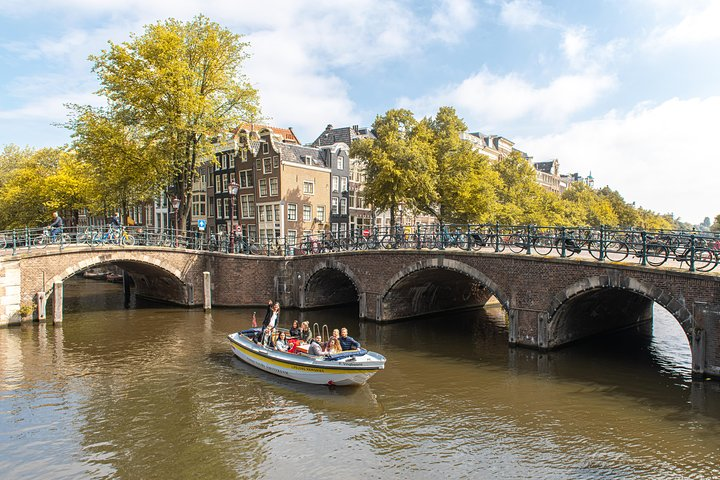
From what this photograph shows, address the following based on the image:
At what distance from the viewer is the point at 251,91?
3444 centimetres

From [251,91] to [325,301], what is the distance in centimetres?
1476

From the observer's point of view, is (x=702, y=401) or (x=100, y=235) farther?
(x=100, y=235)

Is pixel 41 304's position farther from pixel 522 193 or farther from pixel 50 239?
pixel 522 193

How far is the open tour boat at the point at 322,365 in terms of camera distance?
15781 mm

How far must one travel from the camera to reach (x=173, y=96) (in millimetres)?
31422

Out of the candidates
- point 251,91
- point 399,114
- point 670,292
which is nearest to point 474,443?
point 670,292

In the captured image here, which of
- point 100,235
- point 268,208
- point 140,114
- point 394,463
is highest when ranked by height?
point 140,114

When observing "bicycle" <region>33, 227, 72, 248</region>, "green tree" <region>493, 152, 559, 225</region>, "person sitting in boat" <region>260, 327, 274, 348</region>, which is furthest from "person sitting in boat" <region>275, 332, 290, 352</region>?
"green tree" <region>493, 152, 559, 225</region>

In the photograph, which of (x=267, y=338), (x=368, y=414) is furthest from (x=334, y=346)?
(x=368, y=414)

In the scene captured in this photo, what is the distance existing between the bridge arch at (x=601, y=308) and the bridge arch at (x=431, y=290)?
8.10 feet

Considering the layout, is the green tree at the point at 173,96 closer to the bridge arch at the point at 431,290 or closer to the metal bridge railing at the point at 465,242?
the metal bridge railing at the point at 465,242

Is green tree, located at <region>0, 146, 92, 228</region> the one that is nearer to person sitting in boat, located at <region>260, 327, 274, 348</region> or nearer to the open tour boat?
person sitting in boat, located at <region>260, 327, 274, 348</region>

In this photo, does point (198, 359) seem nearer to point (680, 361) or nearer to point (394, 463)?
point (394, 463)

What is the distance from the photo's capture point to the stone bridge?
1658 cm
